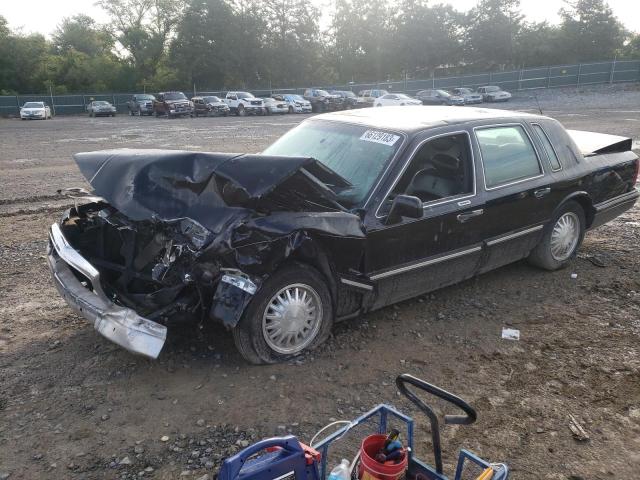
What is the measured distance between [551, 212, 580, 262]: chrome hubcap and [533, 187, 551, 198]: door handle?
0.52 metres

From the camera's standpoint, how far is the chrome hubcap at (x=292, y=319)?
3557mm

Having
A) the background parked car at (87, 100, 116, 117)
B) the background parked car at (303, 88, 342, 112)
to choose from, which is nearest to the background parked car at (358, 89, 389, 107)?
the background parked car at (303, 88, 342, 112)

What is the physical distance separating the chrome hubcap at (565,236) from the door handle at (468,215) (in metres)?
1.35

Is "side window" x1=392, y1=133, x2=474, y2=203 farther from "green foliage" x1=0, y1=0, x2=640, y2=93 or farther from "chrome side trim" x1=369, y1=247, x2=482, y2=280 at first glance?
"green foliage" x1=0, y1=0, x2=640, y2=93

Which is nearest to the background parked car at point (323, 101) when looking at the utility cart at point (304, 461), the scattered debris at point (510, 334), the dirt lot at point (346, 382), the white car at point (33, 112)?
the white car at point (33, 112)

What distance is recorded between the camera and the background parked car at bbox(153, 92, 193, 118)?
32.4 metres

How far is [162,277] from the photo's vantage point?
133 inches

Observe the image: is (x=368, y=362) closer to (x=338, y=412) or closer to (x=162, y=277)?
(x=338, y=412)

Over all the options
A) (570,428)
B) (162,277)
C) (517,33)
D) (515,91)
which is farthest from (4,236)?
(517,33)

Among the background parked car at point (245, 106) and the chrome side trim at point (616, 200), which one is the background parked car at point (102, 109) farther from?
the chrome side trim at point (616, 200)

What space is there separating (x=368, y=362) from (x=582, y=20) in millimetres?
66548

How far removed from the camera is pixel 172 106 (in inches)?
1275

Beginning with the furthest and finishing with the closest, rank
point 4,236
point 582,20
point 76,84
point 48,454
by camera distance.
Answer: point 582,20 → point 76,84 → point 4,236 → point 48,454

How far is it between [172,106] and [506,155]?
1203 inches
